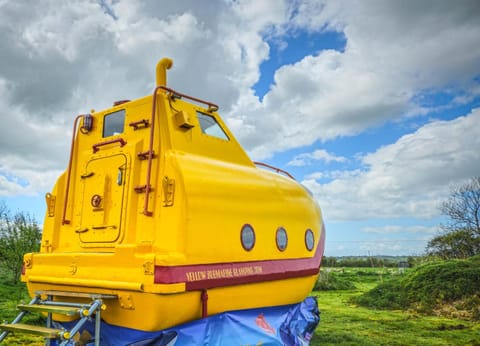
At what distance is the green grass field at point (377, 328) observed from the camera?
7.20m

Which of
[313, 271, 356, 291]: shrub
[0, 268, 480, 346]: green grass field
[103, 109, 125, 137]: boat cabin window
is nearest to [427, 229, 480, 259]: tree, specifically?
[313, 271, 356, 291]: shrub

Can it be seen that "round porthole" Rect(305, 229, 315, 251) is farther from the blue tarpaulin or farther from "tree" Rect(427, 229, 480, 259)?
"tree" Rect(427, 229, 480, 259)

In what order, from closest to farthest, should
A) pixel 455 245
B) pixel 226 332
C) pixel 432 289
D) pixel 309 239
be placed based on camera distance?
1. pixel 226 332
2. pixel 309 239
3. pixel 432 289
4. pixel 455 245

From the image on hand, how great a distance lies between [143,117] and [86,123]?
1.25 metres

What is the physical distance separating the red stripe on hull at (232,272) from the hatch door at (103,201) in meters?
Result: 1.12

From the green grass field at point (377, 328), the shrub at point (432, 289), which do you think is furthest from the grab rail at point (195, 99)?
the shrub at point (432, 289)

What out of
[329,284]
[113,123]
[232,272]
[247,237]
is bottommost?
[329,284]

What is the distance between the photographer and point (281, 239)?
6.12 metres

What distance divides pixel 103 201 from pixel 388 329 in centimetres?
637

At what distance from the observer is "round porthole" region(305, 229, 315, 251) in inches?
270

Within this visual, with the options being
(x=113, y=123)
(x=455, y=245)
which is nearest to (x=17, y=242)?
(x=113, y=123)

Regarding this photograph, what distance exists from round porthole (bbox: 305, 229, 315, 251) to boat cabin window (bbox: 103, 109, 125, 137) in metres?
3.53

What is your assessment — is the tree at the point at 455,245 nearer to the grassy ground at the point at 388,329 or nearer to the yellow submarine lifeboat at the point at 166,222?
the grassy ground at the point at 388,329

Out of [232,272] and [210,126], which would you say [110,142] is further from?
[232,272]
